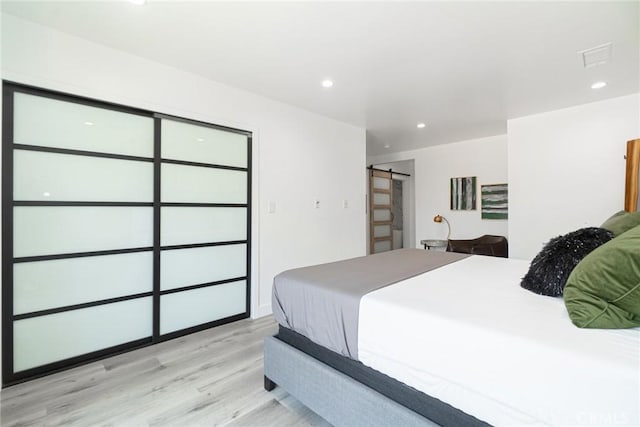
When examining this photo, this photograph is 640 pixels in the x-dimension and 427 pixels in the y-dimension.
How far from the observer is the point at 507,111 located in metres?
3.62

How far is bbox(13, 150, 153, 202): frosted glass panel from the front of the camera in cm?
194

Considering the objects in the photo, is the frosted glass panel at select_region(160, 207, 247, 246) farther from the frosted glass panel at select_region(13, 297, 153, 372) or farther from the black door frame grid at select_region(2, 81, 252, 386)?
the frosted glass panel at select_region(13, 297, 153, 372)

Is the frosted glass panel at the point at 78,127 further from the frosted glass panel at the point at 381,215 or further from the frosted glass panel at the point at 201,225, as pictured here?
the frosted glass panel at the point at 381,215

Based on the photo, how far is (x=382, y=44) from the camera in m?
2.16

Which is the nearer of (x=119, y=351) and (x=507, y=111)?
(x=119, y=351)

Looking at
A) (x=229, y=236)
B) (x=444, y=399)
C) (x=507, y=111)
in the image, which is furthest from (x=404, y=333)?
(x=507, y=111)

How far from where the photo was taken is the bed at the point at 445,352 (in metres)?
0.84

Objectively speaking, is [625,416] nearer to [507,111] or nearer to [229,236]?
[229,236]

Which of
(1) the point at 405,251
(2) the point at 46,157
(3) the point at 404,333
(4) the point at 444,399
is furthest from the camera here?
→ (1) the point at 405,251

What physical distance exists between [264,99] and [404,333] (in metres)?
2.91

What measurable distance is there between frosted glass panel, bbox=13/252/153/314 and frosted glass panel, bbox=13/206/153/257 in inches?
3.9

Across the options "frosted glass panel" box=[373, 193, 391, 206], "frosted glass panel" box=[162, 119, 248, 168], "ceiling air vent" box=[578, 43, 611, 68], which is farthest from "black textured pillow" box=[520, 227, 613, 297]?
"frosted glass panel" box=[373, 193, 391, 206]

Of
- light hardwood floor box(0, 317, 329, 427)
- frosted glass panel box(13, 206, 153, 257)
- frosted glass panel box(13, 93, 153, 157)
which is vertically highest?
frosted glass panel box(13, 93, 153, 157)

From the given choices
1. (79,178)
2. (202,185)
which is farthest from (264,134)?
(79,178)
